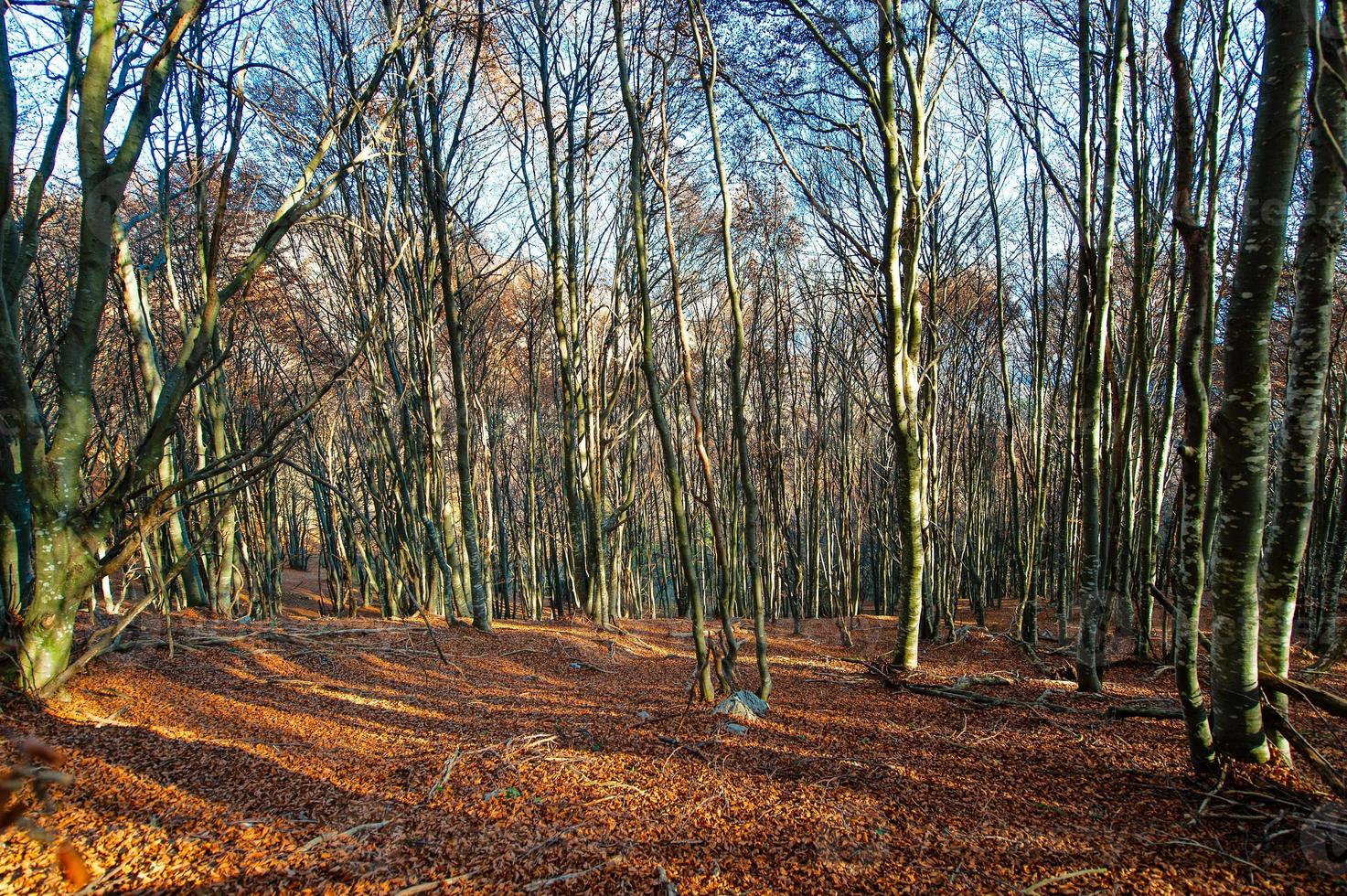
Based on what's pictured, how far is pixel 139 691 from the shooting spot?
4.13 meters

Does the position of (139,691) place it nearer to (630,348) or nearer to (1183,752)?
(1183,752)

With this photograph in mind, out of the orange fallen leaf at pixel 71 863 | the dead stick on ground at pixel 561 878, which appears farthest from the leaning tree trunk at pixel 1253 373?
the orange fallen leaf at pixel 71 863

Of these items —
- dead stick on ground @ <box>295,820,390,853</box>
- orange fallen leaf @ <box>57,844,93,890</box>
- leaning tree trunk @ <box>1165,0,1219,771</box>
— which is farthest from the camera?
leaning tree trunk @ <box>1165,0,1219,771</box>

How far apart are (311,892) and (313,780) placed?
101 centimetres

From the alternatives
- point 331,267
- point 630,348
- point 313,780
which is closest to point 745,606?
point 630,348

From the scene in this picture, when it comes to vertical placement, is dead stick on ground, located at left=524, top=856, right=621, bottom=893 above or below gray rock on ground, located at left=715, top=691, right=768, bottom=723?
above

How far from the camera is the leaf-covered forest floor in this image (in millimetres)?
2287

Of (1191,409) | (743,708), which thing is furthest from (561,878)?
(1191,409)

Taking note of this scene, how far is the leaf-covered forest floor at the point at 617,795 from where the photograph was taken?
7.50 feet

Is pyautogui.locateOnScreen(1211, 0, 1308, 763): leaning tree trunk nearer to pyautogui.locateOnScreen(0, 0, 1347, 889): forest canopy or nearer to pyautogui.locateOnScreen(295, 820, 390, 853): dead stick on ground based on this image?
pyautogui.locateOnScreen(0, 0, 1347, 889): forest canopy

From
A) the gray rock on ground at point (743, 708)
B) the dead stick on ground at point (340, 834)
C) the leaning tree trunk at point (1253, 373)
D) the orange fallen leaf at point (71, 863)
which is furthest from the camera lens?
the gray rock on ground at point (743, 708)

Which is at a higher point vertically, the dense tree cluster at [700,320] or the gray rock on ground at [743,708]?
the dense tree cluster at [700,320]

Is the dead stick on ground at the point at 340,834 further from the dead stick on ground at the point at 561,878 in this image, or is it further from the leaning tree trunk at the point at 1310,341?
the leaning tree trunk at the point at 1310,341

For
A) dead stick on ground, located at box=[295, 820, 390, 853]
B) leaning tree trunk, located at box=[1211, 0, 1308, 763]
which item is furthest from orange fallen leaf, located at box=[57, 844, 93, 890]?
leaning tree trunk, located at box=[1211, 0, 1308, 763]
